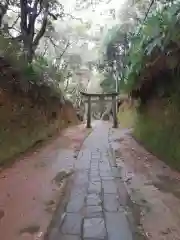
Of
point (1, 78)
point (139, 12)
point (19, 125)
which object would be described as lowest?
point (19, 125)

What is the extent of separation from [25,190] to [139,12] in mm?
16322

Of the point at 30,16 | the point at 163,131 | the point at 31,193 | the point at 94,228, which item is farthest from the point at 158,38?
the point at 30,16

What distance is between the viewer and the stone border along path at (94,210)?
3500 mm

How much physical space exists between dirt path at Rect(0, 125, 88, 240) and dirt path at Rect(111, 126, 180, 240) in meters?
1.22

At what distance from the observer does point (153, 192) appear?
16.3ft

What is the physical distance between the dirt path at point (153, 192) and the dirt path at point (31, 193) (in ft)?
4.02

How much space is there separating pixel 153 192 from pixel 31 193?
203 cm

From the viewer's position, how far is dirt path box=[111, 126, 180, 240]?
3602 millimetres

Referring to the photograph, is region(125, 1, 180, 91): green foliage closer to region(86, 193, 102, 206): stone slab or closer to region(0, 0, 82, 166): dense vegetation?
region(86, 193, 102, 206): stone slab

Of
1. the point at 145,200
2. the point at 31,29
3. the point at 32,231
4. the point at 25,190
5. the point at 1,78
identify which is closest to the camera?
the point at 32,231

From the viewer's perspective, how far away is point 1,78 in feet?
23.7

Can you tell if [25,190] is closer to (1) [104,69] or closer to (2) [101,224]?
(2) [101,224]

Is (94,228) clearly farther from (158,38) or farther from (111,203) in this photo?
(158,38)

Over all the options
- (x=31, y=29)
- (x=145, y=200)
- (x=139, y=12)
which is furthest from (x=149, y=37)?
(x=139, y=12)
